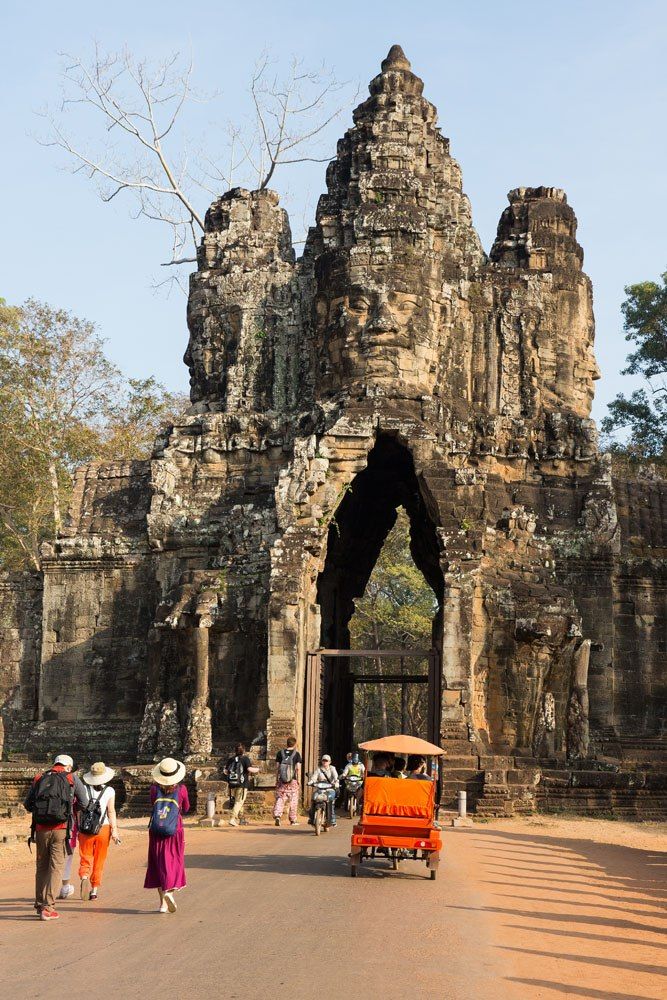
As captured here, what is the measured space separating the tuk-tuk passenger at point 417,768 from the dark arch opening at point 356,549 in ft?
32.1

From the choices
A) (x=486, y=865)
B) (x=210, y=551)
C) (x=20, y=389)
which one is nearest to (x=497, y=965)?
(x=486, y=865)

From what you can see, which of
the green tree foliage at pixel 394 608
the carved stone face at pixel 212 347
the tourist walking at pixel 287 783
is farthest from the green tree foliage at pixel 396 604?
the tourist walking at pixel 287 783

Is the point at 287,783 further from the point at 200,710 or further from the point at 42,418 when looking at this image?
the point at 42,418

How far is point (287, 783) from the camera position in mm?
20438

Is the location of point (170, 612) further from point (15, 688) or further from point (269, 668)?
point (15, 688)

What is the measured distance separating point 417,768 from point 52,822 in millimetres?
5695

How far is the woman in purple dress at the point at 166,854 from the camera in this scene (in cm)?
1155

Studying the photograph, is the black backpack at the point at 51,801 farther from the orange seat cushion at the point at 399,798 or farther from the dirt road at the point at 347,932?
the orange seat cushion at the point at 399,798

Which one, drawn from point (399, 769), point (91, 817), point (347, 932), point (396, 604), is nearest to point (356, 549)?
point (399, 769)

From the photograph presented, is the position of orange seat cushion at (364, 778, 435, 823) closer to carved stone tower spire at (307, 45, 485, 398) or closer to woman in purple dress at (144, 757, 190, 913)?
woman in purple dress at (144, 757, 190, 913)

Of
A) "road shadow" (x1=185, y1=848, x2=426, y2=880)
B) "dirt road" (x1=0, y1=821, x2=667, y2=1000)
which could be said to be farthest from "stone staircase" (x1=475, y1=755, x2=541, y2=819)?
"road shadow" (x1=185, y1=848, x2=426, y2=880)

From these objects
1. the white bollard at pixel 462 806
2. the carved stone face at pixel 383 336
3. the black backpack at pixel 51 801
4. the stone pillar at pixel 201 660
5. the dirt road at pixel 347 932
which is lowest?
the dirt road at pixel 347 932

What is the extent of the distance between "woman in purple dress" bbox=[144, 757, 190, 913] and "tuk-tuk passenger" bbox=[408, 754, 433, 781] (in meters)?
4.02

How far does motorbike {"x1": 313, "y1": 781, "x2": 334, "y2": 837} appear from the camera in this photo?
61.0ft
